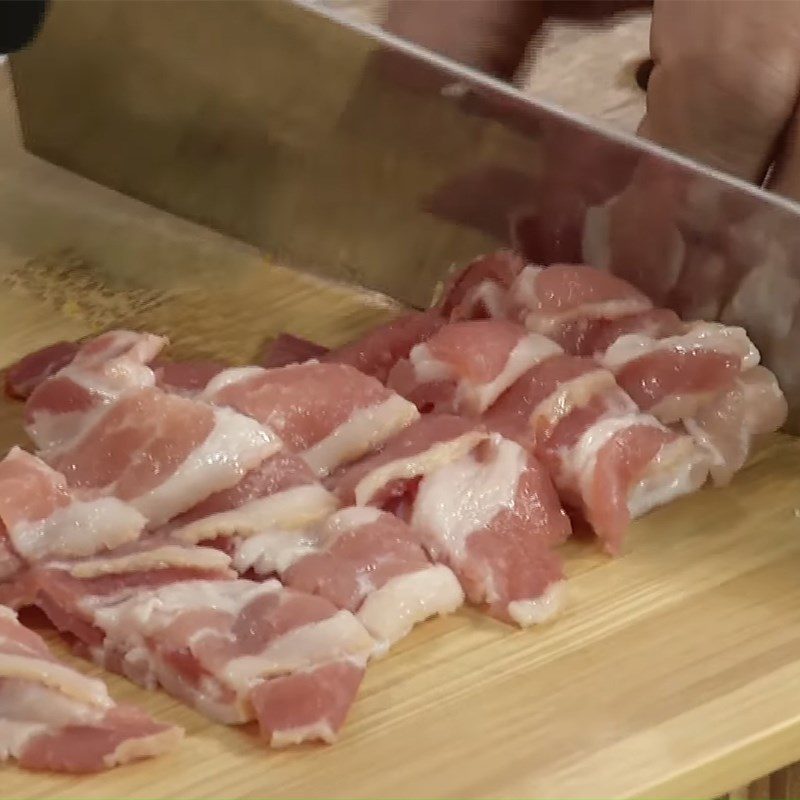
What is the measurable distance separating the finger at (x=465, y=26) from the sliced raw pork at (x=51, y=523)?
0.92 meters

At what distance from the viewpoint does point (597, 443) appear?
5.52 feet

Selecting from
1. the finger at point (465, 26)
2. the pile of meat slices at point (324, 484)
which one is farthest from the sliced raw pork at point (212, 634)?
the finger at point (465, 26)

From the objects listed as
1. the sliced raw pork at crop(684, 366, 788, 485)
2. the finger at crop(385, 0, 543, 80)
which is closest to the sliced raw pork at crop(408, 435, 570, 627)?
the sliced raw pork at crop(684, 366, 788, 485)

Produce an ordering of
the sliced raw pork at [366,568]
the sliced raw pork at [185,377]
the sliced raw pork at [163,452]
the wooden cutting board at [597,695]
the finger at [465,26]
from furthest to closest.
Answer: the finger at [465,26] → the sliced raw pork at [185,377] → the sliced raw pork at [163,452] → the sliced raw pork at [366,568] → the wooden cutting board at [597,695]

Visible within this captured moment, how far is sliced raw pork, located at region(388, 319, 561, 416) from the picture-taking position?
5.75ft

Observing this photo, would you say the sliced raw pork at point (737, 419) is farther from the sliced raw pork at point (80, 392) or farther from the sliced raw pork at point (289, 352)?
the sliced raw pork at point (80, 392)

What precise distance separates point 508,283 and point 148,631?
2.40 feet

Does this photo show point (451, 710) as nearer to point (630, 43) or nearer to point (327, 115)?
point (327, 115)

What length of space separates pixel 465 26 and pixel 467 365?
25.2 inches

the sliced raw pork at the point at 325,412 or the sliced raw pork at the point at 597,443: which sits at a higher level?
the sliced raw pork at the point at 597,443

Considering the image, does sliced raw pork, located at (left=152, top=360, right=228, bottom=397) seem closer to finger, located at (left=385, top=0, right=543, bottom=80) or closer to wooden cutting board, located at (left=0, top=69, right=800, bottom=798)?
wooden cutting board, located at (left=0, top=69, right=800, bottom=798)

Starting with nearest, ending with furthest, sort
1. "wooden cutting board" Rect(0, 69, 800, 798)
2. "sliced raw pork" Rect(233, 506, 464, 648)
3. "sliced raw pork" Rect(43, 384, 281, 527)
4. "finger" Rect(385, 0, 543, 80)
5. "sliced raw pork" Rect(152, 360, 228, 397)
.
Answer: "wooden cutting board" Rect(0, 69, 800, 798) → "sliced raw pork" Rect(233, 506, 464, 648) → "sliced raw pork" Rect(43, 384, 281, 527) → "sliced raw pork" Rect(152, 360, 228, 397) → "finger" Rect(385, 0, 543, 80)

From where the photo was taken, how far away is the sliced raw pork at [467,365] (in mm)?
1752

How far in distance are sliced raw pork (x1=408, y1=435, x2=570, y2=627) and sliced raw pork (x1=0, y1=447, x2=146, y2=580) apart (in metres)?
0.32
